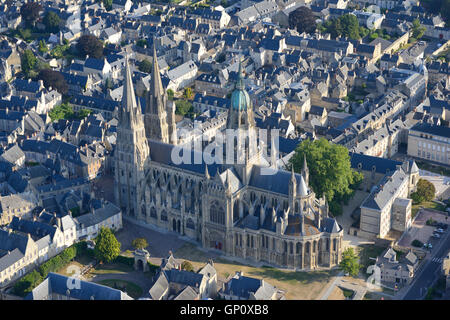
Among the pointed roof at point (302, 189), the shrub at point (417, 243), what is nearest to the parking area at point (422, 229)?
the shrub at point (417, 243)

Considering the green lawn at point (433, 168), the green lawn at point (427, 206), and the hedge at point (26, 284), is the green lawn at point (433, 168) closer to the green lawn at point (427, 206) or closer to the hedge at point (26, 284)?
the green lawn at point (427, 206)

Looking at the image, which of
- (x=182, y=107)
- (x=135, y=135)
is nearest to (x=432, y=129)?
(x=182, y=107)

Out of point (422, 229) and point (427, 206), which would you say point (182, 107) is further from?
point (422, 229)

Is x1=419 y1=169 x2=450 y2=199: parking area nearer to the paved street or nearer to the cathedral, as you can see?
the paved street

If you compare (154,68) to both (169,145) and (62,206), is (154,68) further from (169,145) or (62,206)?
(62,206)

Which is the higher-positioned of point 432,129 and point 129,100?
point 129,100

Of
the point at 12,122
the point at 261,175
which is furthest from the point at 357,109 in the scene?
the point at 12,122
